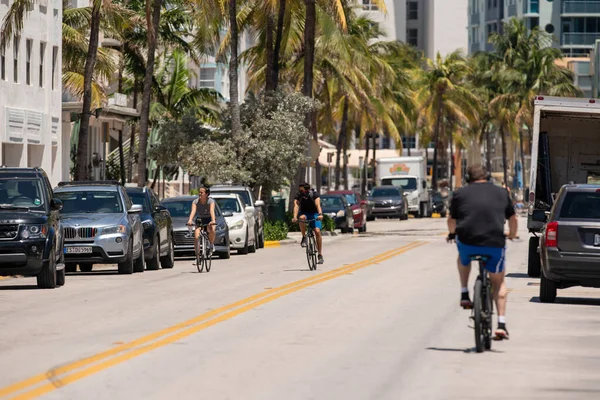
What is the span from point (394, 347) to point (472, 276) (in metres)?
12.7

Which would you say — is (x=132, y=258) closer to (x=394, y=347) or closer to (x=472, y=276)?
(x=472, y=276)

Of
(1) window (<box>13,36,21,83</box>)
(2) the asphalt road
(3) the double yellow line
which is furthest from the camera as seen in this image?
(1) window (<box>13,36,21,83</box>)

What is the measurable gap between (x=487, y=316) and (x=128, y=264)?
14973 mm

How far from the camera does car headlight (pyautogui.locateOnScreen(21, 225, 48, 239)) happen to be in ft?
74.4

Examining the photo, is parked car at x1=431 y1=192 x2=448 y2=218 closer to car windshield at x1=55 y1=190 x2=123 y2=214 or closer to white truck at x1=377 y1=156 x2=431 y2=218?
white truck at x1=377 y1=156 x2=431 y2=218

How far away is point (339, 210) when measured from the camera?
54000 mm

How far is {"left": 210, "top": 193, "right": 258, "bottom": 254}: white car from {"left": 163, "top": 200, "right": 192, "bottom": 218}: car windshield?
1.12m

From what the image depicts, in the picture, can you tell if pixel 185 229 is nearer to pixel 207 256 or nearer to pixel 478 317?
pixel 207 256

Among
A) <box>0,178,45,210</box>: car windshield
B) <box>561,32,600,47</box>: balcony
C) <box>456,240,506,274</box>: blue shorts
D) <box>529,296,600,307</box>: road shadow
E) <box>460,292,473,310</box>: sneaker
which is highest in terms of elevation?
<box>561,32,600,47</box>: balcony

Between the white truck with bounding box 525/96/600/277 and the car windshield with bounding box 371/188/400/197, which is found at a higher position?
the white truck with bounding box 525/96/600/277

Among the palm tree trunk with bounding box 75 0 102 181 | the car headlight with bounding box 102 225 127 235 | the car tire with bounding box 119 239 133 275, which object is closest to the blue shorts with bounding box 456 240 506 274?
the car headlight with bounding box 102 225 127 235

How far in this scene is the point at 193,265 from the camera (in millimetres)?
31828

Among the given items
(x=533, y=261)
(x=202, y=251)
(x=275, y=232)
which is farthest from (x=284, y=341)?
(x=275, y=232)

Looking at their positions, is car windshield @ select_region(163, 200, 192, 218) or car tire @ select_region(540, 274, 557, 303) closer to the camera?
Answer: car tire @ select_region(540, 274, 557, 303)
